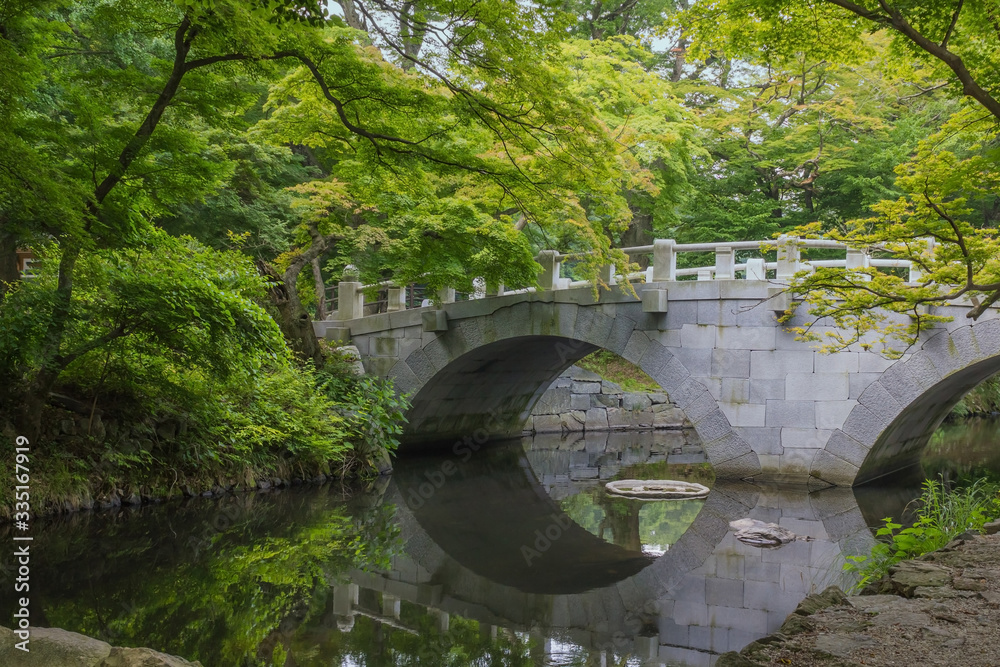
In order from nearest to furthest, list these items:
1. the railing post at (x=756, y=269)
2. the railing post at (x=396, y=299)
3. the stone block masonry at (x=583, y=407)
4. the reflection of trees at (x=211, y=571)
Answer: the reflection of trees at (x=211, y=571), the railing post at (x=756, y=269), the railing post at (x=396, y=299), the stone block masonry at (x=583, y=407)

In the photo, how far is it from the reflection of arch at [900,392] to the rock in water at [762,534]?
2254 mm

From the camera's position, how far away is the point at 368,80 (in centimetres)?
698

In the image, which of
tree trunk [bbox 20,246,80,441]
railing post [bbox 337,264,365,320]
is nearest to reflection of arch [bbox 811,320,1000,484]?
railing post [bbox 337,264,365,320]

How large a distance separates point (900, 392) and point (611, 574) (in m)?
4.97

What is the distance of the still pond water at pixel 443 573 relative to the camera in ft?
17.5

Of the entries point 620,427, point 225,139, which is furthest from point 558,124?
point 620,427

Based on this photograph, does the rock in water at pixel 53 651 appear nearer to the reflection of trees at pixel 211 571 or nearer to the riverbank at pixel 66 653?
the riverbank at pixel 66 653

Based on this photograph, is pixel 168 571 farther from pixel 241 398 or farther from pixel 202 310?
pixel 241 398

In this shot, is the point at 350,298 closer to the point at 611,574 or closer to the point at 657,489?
the point at 657,489

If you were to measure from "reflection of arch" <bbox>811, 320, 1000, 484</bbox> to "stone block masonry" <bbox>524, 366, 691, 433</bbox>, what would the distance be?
8155 millimetres

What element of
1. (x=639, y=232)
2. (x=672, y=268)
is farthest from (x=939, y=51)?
(x=639, y=232)

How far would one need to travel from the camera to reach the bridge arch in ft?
36.7

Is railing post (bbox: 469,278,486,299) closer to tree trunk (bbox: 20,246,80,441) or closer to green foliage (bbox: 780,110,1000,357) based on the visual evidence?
tree trunk (bbox: 20,246,80,441)

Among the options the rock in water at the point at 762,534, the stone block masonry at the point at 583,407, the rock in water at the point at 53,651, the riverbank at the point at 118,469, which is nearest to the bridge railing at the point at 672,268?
the rock in water at the point at 762,534
